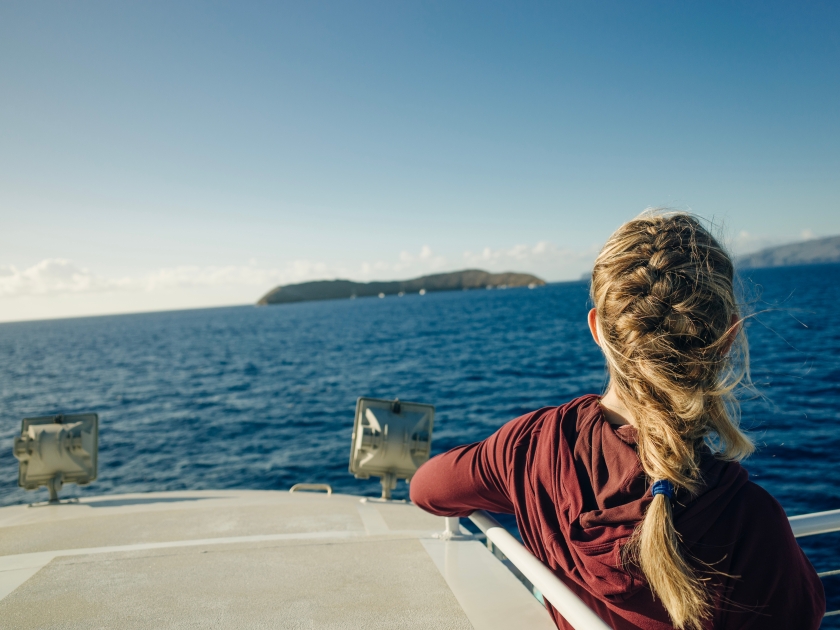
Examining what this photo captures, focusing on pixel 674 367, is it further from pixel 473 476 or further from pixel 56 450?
pixel 56 450

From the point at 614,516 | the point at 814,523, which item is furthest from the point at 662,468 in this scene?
→ the point at 814,523

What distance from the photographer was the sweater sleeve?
1.34 m

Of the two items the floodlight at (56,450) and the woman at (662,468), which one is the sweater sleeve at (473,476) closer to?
the woman at (662,468)

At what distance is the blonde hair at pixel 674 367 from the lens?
1.02 metres

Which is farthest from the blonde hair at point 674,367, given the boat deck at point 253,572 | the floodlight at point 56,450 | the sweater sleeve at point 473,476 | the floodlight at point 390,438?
the floodlight at point 56,450

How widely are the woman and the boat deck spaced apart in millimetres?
1275

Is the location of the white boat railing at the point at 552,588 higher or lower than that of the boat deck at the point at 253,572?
higher

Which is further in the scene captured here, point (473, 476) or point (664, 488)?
point (473, 476)

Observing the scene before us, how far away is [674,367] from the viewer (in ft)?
3.67

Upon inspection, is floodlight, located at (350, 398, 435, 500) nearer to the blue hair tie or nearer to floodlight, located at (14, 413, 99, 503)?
floodlight, located at (14, 413, 99, 503)

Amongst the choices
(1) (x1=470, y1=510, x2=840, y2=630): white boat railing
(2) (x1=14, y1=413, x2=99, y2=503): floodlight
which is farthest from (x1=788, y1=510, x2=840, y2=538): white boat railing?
(2) (x1=14, y1=413, x2=99, y2=503): floodlight

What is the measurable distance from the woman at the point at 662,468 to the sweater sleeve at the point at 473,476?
1cm

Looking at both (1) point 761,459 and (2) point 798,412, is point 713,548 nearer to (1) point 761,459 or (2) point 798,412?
(1) point 761,459

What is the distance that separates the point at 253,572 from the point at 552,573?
2.03 m
